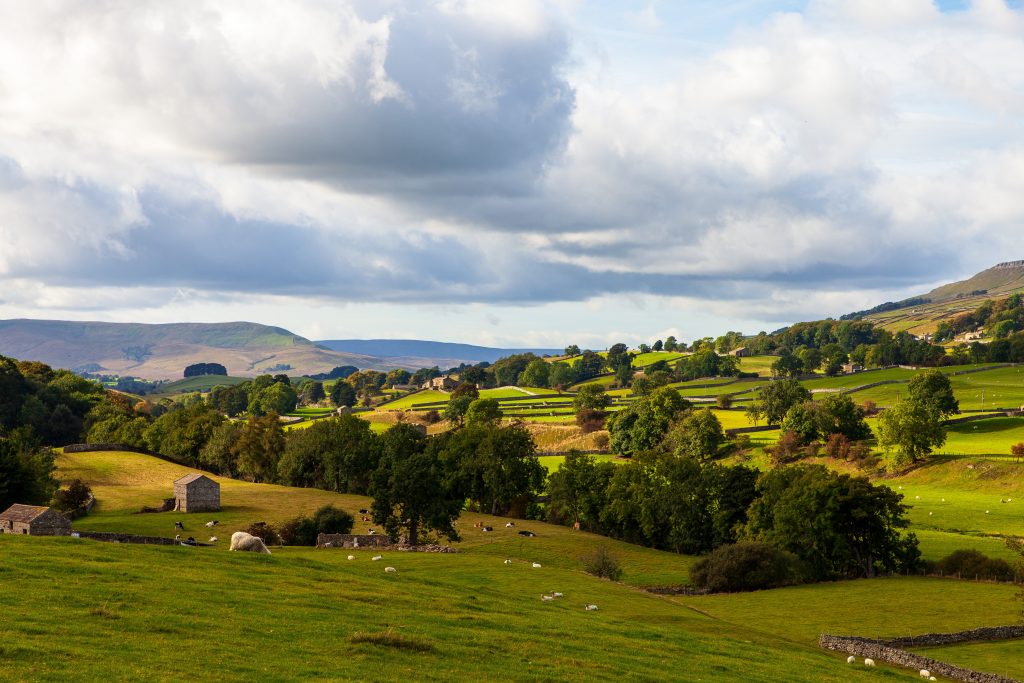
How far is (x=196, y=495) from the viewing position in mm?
107000

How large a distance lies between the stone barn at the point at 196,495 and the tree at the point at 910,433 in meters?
99.3

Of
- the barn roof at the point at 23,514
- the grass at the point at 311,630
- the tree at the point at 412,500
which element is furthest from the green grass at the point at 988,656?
the barn roof at the point at 23,514

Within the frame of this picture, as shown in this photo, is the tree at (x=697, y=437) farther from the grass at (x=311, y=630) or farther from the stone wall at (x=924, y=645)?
the grass at (x=311, y=630)

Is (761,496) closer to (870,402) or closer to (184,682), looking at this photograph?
(184,682)

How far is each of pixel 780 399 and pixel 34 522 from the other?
15361cm

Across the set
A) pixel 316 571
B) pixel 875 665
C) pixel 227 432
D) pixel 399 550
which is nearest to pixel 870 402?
pixel 227 432

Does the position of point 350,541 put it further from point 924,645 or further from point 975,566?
point 975,566

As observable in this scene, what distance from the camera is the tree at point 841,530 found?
278 feet

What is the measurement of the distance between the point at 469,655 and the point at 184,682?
12.0 metres

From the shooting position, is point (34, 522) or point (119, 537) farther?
point (34, 522)

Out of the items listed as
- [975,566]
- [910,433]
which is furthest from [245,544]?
[910,433]

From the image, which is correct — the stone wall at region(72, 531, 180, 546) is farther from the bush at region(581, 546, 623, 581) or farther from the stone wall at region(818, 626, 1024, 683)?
the stone wall at region(818, 626, 1024, 683)

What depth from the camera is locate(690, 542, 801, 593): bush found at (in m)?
77.5

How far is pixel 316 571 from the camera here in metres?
48.6
